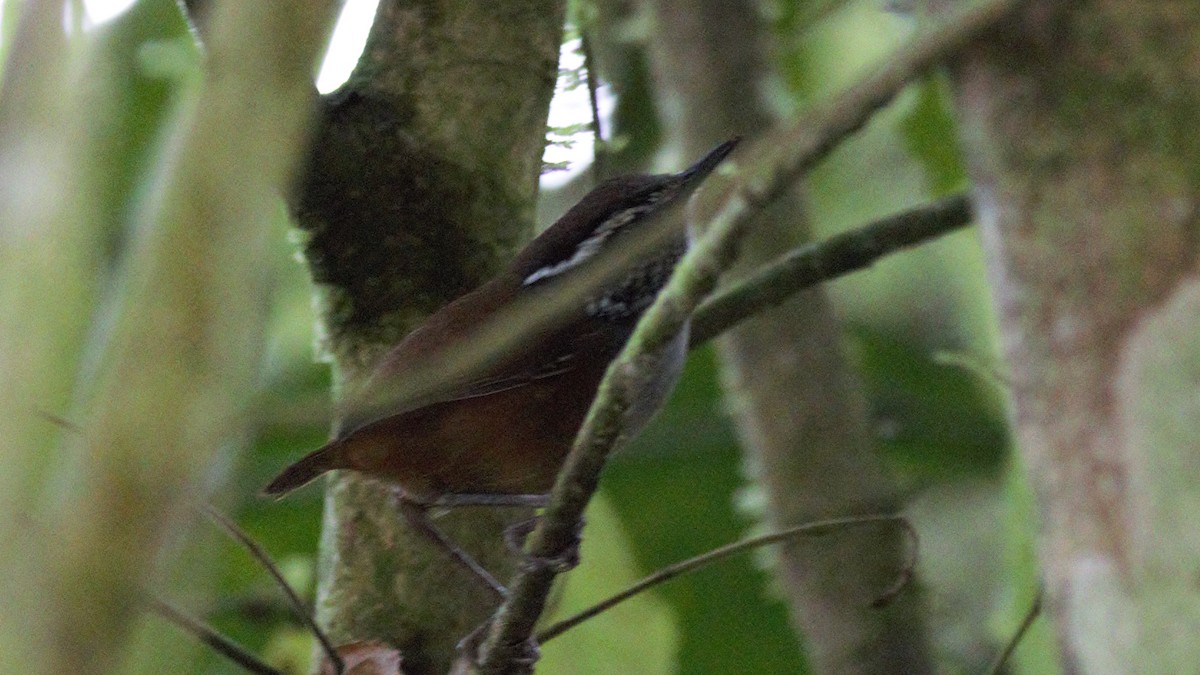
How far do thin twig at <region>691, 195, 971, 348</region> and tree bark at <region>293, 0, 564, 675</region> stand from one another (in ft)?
→ 0.97

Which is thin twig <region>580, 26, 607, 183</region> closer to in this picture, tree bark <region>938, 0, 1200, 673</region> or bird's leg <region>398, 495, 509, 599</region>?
bird's leg <region>398, 495, 509, 599</region>

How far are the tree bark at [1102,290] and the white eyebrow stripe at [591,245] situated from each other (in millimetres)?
679

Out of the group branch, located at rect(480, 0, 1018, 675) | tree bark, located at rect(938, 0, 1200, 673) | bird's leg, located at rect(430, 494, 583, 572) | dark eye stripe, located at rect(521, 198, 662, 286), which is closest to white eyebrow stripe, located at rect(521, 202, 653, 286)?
dark eye stripe, located at rect(521, 198, 662, 286)

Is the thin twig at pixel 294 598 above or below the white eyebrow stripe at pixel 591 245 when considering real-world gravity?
below

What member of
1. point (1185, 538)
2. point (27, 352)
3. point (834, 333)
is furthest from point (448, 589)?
point (834, 333)

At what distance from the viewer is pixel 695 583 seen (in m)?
3.46

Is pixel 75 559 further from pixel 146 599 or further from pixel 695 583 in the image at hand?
pixel 695 583

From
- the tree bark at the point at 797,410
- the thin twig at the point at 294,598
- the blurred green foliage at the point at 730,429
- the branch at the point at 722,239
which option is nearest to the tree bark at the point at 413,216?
the thin twig at the point at 294,598

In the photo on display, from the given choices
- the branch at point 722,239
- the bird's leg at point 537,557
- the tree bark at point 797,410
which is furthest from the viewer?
the tree bark at point 797,410

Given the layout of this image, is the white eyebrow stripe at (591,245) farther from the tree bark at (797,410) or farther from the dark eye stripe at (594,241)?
the tree bark at (797,410)

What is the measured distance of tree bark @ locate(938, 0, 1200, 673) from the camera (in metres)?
1.04

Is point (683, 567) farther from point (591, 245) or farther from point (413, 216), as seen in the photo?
point (413, 216)

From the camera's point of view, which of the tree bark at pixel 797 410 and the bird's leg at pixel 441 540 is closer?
the bird's leg at pixel 441 540

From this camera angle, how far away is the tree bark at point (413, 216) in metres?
1.78
